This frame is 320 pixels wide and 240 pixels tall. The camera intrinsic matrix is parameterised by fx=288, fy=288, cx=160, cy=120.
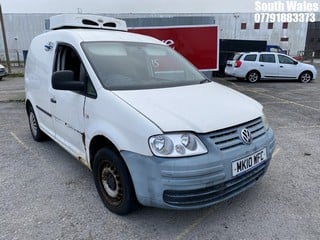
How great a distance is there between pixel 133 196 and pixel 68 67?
195 cm

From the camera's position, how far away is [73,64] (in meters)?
3.54

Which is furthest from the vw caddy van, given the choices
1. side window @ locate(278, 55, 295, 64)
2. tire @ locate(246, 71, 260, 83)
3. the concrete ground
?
side window @ locate(278, 55, 295, 64)

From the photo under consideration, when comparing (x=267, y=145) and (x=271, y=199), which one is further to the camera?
(x=271, y=199)

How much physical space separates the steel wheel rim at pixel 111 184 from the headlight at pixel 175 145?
2.01 feet

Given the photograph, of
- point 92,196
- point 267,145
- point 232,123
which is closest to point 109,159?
point 92,196

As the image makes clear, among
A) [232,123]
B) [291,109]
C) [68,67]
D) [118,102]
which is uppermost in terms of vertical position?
[68,67]

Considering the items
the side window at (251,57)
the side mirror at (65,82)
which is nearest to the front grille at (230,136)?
the side mirror at (65,82)

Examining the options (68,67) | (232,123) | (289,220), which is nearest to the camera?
(232,123)

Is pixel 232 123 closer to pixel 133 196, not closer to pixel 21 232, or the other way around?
pixel 133 196

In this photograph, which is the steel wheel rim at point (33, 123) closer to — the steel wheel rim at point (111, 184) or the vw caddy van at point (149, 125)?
the vw caddy van at point (149, 125)

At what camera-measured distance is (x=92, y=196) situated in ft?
10.9

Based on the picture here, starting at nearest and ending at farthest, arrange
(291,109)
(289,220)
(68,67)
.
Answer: (289,220) → (68,67) → (291,109)

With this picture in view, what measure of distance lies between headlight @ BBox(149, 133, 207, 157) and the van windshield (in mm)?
846

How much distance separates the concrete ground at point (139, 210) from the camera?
2652mm
